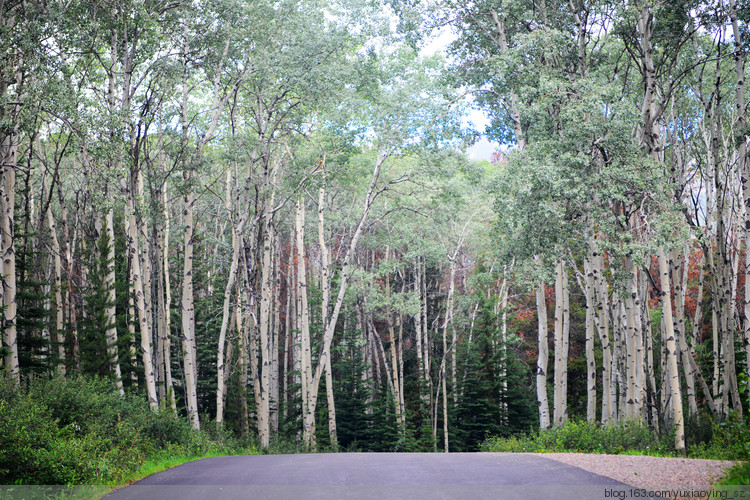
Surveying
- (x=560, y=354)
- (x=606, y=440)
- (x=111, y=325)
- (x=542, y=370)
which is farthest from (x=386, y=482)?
(x=111, y=325)

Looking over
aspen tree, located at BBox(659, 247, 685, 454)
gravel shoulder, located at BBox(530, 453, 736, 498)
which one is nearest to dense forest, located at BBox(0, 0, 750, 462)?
aspen tree, located at BBox(659, 247, 685, 454)

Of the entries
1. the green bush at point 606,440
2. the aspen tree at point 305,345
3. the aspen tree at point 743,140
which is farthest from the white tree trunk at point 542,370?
the aspen tree at point 305,345

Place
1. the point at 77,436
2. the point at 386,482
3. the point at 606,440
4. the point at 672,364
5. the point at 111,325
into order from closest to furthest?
the point at 386,482
the point at 77,436
the point at 672,364
the point at 606,440
the point at 111,325

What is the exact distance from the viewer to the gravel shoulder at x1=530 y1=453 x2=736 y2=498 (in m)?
6.57

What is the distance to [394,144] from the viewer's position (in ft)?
66.2

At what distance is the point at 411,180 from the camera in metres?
20.6

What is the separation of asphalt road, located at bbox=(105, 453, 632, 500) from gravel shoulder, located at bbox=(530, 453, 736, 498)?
0.86 ft

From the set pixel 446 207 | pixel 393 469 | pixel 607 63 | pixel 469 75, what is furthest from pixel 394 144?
pixel 393 469

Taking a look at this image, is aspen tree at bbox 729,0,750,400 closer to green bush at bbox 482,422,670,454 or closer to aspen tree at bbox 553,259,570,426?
green bush at bbox 482,422,670,454

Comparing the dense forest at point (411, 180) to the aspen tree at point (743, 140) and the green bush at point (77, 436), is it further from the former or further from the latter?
the green bush at point (77, 436)

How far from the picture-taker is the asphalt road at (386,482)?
21.7 ft

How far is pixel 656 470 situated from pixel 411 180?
14182 mm

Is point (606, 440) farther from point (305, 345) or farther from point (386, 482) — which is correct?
point (305, 345)

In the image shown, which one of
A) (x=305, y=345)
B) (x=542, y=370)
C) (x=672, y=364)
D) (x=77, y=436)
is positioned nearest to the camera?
(x=77, y=436)
